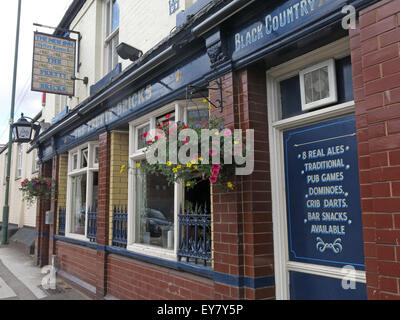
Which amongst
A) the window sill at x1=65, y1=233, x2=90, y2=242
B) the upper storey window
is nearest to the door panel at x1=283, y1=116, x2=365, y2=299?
the window sill at x1=65, y1=233, x2=90, y2=242

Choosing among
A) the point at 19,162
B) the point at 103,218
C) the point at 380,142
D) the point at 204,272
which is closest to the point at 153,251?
the point at 204,272

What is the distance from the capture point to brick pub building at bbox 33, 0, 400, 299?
8.11 ft

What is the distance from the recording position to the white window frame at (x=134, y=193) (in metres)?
4.88

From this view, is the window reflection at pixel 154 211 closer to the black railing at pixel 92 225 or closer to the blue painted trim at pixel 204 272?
the blue painted trim at pixel 204 272

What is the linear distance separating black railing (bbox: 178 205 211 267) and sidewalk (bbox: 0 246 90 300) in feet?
11.2

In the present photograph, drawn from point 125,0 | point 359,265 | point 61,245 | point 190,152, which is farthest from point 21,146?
point 359,265

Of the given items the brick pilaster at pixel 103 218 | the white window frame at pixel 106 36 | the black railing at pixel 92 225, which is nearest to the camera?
the brick pilaster at pixel 103 218

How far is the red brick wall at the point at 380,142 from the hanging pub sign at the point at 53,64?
8173 millimetres

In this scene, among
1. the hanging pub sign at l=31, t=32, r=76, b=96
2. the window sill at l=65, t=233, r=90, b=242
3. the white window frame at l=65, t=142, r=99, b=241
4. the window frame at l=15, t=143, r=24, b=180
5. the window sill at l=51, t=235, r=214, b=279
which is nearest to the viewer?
the window sill at l=51, t=235, r=214, b=279

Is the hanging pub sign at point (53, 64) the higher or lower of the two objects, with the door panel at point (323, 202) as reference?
higher

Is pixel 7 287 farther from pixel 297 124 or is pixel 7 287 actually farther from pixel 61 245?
pixel 297 124

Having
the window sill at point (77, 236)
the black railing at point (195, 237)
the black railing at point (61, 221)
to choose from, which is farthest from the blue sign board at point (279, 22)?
the black railing at point (61, 221)

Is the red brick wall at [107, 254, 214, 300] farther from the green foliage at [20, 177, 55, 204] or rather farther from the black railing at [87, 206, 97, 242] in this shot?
the green foliage at [20, 177, 55, 204]

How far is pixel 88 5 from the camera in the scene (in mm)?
9102
